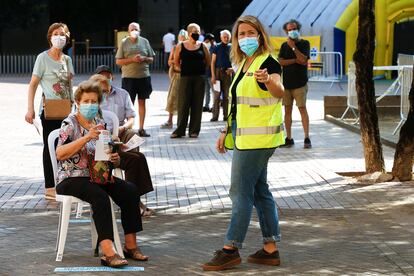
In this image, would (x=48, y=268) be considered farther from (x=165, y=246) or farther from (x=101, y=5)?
(x=101, y=5)

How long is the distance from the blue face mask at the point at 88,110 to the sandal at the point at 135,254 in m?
1.06

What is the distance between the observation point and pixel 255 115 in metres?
7.60

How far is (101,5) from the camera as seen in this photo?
44656 millimetres

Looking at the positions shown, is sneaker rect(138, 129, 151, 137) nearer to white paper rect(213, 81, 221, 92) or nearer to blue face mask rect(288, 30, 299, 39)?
white paper rect(213, 81, 221, 92)

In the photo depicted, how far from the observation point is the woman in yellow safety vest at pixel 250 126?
24.9 feet

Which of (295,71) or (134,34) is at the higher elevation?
(134,34)

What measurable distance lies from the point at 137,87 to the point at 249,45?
30.0 ft

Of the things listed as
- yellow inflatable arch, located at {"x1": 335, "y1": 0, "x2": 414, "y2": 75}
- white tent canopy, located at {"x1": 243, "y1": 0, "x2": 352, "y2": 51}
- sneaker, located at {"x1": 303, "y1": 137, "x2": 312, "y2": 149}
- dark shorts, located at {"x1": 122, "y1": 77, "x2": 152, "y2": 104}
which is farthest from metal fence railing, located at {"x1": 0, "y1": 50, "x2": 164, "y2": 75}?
sneaker, located at {"x1": 303, "y1": 137, "x2": 312, "y2": 149}

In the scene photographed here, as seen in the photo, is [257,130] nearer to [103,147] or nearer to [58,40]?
[103,147]

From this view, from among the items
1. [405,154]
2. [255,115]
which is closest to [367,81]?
[405,154]

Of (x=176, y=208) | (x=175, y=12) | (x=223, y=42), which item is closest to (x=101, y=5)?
(x=175, y=12)

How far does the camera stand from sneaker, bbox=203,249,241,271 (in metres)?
7.54

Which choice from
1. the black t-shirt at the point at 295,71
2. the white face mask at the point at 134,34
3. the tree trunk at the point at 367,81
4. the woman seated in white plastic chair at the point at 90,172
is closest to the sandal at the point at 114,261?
the woman seated in white plastic chair at the point at 90,172

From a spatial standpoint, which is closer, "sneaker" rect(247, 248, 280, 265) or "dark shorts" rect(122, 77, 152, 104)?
"sneaker" rect(247, 248, 280, 265)
